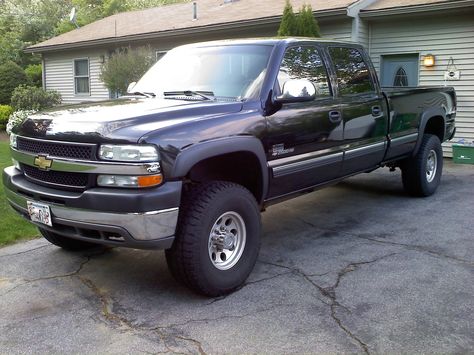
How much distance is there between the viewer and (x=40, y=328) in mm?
3430

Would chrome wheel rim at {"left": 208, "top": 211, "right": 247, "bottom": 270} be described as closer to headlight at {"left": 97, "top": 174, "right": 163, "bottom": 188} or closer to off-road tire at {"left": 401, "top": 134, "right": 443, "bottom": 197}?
headlight at {"left": 97, "top": 174, "right": 163, "bottom": 188}

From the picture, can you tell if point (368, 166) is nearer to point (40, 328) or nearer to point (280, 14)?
point (40, 328)

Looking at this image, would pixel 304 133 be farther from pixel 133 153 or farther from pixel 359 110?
pixel 133 153

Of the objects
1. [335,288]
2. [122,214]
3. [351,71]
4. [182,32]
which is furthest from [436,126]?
[182,32]

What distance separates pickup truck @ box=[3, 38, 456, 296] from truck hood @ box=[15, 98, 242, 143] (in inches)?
0.4

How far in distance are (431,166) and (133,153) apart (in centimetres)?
521

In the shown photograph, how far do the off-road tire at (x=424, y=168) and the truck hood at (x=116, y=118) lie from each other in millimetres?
3596

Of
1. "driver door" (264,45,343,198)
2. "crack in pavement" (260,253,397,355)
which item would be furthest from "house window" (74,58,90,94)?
"crack in pavement" (260,253,397,355)

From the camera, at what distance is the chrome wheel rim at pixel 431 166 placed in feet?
23.6

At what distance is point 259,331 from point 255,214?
3.30 ft

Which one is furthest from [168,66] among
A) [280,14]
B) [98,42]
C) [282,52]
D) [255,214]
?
[98,42]

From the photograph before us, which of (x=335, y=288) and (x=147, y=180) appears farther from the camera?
(x=335, y=288)

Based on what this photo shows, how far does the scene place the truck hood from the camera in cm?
346

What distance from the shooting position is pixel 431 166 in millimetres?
7293
